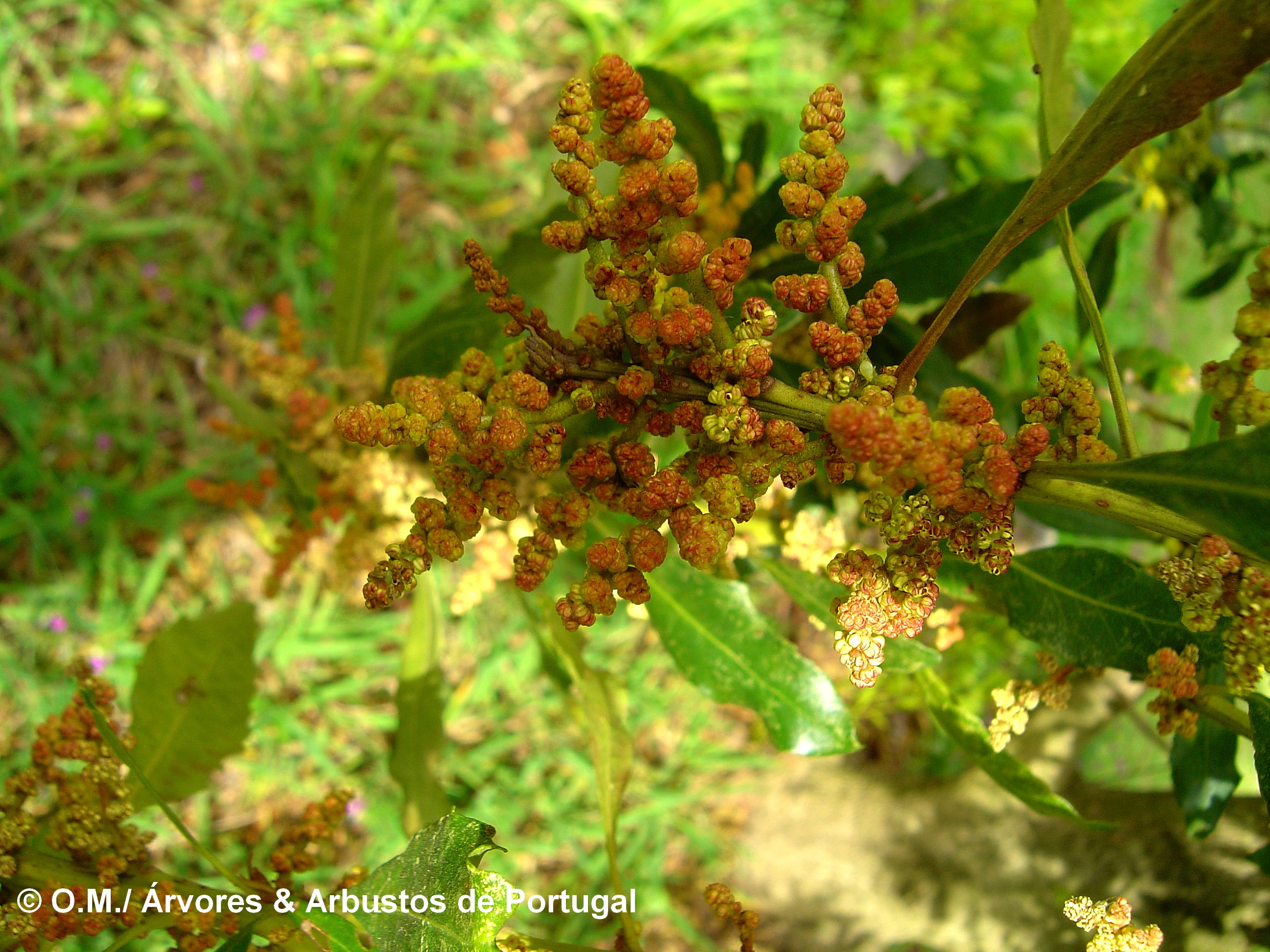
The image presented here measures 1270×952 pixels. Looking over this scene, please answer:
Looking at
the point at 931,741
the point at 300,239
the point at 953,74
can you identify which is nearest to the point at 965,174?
the point at 953,74

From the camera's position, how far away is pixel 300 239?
2969 mm

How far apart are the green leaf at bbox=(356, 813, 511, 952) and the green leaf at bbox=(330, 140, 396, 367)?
1131 mm

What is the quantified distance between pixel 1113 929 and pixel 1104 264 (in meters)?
1.19

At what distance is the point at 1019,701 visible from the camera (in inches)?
39.8

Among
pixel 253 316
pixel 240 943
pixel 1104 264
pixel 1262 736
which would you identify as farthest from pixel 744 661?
pixel 253 316

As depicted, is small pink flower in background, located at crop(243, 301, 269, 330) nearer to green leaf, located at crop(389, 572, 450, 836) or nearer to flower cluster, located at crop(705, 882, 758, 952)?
green leaf, located at crop(389, 572, 450, 836)

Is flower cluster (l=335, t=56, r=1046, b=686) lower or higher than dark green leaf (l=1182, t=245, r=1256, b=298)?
lower

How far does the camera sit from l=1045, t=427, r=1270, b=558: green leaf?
672mm

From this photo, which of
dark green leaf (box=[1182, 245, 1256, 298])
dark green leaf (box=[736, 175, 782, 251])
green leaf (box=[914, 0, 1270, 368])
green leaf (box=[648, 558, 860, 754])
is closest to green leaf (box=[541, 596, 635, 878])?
green leaf (box=[648, 558, 860, 754])

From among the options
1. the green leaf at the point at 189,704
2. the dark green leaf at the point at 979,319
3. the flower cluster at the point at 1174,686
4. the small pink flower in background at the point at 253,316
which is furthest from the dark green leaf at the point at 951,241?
the small pink flower in background at the point at 253,316

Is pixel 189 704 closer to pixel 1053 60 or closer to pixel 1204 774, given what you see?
pixel 1204 774

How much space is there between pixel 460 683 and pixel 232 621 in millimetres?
1377

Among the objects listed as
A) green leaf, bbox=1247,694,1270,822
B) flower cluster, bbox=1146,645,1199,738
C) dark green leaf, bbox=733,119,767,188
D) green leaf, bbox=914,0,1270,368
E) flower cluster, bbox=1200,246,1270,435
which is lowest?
green leaf, bbox=1247,694,1270,822

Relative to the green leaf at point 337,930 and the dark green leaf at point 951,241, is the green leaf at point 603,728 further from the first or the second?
the dark green leaf at point 951,241
